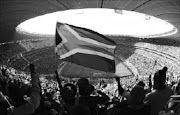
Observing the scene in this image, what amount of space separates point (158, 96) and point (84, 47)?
8.09 ft

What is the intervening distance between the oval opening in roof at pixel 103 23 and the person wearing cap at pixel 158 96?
18495mm

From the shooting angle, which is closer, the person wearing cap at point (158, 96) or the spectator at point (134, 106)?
the spectator at point (134, 106)

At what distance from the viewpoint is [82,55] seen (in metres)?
5.69

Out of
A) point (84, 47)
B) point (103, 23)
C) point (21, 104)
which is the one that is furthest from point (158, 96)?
point (103, 23)

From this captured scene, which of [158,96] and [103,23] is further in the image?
[103,23]

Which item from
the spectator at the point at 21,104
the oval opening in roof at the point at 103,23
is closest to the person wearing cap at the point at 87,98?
the spectator at the point at 21,104

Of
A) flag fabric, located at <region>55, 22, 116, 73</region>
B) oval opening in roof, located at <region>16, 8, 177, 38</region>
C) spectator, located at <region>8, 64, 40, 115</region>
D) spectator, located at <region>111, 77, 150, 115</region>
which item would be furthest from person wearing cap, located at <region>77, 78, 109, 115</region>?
oval opening in roof, located at <region>16, 8, 177, 38</region>

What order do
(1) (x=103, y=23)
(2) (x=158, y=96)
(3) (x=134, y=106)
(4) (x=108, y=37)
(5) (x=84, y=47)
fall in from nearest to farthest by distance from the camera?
(3) (x=134, y=106)
(2) (x=158, y=96)
(5) (x=84, y=47)
(4) (x=108, y=37)
(1) (x=103, y=23)

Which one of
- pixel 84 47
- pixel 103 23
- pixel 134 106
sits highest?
pixel 103 23

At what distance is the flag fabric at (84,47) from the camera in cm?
551

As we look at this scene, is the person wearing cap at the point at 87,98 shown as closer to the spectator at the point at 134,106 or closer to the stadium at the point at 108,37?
the spectator at the point at 134,106

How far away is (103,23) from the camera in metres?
27.3

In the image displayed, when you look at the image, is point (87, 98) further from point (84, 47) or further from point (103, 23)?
point (103, 23)

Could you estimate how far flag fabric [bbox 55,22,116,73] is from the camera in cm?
551
